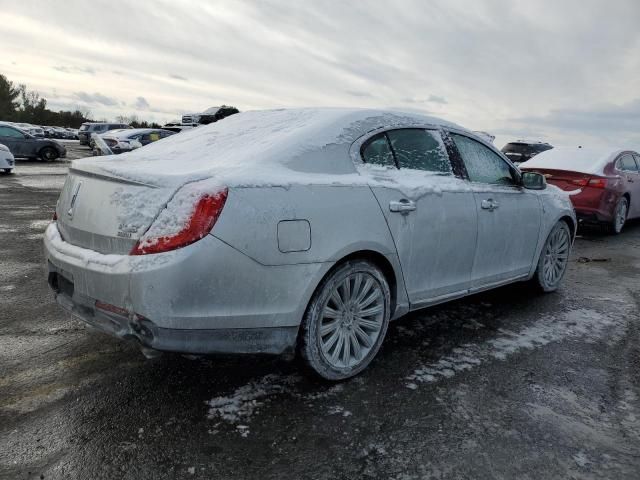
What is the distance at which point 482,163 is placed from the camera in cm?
421

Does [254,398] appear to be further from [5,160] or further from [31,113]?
[31,113]

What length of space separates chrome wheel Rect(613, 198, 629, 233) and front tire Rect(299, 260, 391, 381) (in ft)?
24.6

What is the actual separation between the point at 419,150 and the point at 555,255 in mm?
2408

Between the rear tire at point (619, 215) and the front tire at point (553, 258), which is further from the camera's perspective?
the rear tire at point (619, 215)

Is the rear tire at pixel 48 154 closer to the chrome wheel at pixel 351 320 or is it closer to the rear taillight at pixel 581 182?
the rear taillight at pixel 581 182

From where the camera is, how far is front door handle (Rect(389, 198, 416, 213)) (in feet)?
10.5

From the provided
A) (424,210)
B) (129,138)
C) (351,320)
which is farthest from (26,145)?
(351,320)

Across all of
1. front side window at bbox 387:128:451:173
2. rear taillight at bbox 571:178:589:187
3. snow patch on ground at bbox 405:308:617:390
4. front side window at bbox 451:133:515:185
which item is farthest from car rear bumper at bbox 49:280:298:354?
rear taillight at bbox 571:178:589:187

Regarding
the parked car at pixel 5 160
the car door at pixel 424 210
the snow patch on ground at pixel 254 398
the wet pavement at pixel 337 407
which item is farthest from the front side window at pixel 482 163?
the parked car at pixel 5 160

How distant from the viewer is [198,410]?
2.73 metres

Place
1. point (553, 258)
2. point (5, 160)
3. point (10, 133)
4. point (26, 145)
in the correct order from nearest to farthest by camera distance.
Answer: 1. point (553, 258)
2. point (5, 160)
3. point (10, 133)
4. point (26, 145)

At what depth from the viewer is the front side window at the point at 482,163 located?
158 inches

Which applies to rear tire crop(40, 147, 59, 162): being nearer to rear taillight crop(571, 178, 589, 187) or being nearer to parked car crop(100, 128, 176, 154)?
parked car crop(100, 128, 176, 154)

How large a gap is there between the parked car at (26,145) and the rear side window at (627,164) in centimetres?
1910
